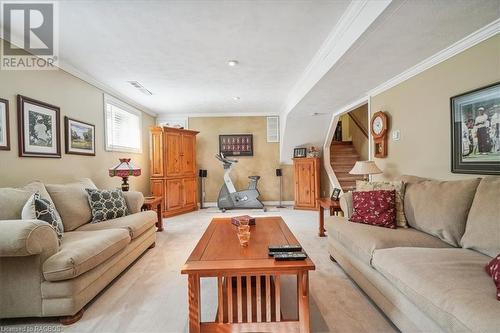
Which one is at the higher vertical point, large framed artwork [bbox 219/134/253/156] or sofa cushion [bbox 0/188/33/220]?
large framed artwork [bbox 219/134/253/156]

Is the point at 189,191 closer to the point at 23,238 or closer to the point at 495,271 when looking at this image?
the point at 23,238

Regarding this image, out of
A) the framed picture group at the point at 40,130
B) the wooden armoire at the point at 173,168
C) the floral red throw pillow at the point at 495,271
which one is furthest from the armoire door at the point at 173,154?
the floral red throw pillow at the point at 495,271

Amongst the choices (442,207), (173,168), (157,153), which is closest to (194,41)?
(442,207)

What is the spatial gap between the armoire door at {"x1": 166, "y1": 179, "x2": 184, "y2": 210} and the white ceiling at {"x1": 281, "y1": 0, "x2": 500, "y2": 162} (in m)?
3.17

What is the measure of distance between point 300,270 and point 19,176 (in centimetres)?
283

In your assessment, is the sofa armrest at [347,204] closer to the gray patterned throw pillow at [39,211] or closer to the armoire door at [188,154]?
the gray patterned throw pillow at [39,211]

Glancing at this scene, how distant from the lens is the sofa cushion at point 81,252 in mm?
1636

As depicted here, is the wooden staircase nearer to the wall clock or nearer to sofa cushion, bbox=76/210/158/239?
the wall clock

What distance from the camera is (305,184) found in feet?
18.3

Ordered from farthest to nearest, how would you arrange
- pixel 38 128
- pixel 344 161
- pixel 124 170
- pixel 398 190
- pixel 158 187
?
pixel 344 161, pixel 158 187, pixel 124 170, pixel 38 128, pixel 398 190

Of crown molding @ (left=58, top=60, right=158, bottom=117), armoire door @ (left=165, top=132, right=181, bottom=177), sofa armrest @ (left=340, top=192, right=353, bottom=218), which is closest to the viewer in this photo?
sofa armrest @ (left=340, top=192, right=353, bottom=218)

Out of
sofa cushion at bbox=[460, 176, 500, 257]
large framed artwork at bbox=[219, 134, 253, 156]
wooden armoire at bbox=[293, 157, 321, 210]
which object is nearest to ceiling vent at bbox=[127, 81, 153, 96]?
large framed artwork at bbox=[219, 134, 253, 156]

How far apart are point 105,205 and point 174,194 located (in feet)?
7.98

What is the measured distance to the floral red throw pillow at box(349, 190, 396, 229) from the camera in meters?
2.27
